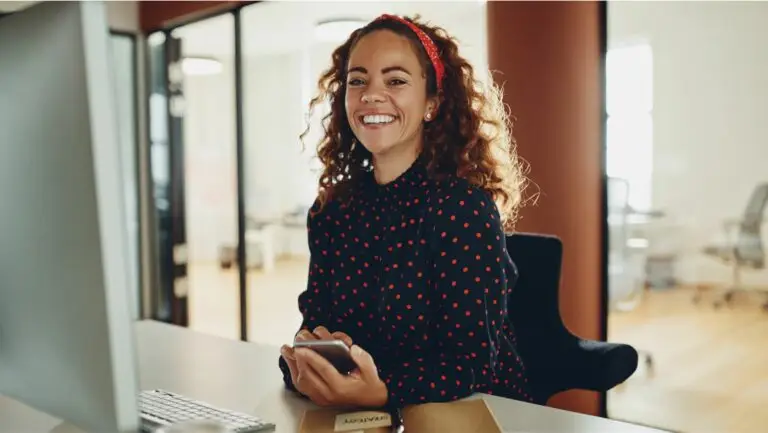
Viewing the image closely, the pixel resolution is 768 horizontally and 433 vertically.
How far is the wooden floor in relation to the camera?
3.47m

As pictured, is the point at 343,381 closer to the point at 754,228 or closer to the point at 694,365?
the point at 754,228

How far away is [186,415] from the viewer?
3.55 feet

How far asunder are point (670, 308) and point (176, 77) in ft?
12.7

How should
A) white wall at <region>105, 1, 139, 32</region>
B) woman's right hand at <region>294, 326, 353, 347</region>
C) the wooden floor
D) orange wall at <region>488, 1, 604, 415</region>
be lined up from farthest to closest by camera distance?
1. white wall at <region>105, 1, 139, 32</region>
2. the wooden floor
3. orange wall at <region>488, 1, 604, 415</region>
4. woman's right hand at <region>294, 326, 353, 347</region>

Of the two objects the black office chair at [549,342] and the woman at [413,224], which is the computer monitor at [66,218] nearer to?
the woman at [413,224]

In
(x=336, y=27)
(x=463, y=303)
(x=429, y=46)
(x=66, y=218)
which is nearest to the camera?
(x=66, y=218)

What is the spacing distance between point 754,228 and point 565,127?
1065 mm

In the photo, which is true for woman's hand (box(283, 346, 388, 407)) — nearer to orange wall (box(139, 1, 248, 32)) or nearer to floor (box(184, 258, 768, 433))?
floor (box(184, 258, 768, 433))

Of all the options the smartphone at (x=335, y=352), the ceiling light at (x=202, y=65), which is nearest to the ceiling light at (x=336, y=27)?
the ceiling light at (x=202, y=65)

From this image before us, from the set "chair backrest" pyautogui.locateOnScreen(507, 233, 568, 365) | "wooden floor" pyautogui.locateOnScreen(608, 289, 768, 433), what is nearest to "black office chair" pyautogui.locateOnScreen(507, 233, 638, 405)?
"chair backrest" pyautogui.locateOnScreen(507, 233, 568, 365)

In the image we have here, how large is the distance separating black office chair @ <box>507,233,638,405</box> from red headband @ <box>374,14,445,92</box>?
1.63ft

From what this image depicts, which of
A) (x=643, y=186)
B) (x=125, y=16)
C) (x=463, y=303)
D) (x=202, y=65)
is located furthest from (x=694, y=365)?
(x=202, y=65)

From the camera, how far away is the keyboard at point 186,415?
103 centimetres

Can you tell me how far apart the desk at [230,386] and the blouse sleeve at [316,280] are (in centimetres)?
12
